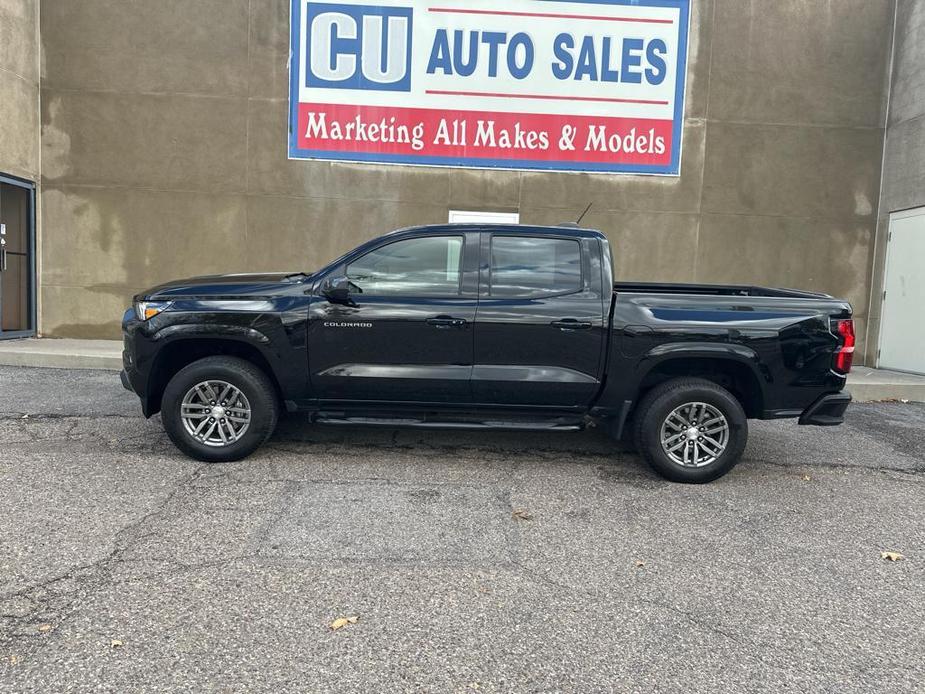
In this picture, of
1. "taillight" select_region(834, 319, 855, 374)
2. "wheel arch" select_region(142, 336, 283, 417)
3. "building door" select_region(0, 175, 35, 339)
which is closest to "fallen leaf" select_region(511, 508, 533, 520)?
"wheel arch" select_region(142, 336, 283, 417)

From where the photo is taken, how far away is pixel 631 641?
280 centimetres

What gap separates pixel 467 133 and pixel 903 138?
6.92 metres

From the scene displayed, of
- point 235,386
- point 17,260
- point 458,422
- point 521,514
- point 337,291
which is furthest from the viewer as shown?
point 17,260

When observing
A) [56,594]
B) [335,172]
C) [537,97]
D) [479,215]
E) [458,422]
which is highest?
[537,97]

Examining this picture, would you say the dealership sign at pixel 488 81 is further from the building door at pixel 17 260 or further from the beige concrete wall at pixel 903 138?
the building door at pixel 17 260

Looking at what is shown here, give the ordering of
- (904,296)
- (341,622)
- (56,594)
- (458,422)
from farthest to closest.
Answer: (904,296), (458,422), (56,594), (341,622)

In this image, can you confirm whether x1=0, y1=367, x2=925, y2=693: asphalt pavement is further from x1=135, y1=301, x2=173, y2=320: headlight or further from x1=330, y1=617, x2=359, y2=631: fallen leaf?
x1=135, y1=301, x2=173, y2=320: headlight

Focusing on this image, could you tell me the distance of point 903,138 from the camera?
10344 millimetres

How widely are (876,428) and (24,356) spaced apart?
10498 mm

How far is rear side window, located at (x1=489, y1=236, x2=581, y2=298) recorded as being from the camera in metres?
5.02

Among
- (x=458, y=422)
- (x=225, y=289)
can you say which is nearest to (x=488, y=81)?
(x=225, y=289)

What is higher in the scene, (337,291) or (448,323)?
(337,291)

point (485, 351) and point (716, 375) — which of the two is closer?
point (485, 351)

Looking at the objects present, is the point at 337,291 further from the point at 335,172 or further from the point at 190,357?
the point at 335,172
